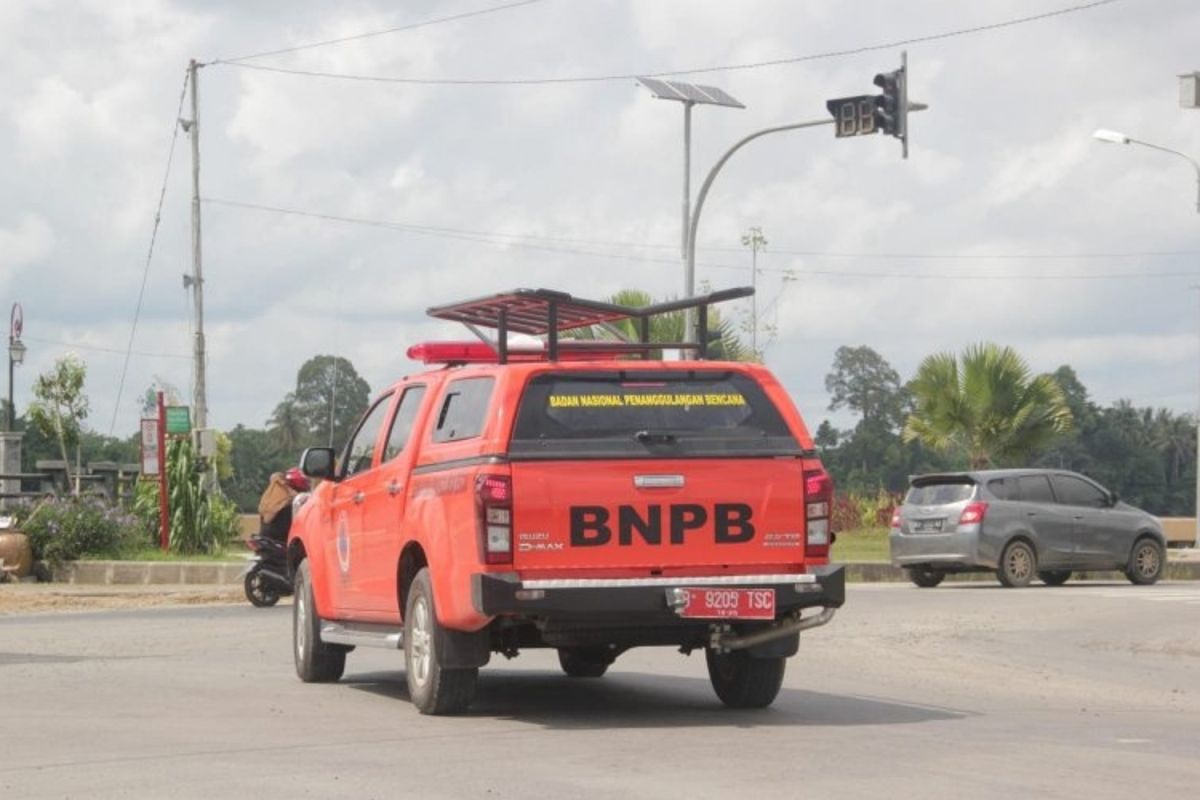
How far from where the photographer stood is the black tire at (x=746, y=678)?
497 inches

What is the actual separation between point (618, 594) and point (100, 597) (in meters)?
15.9

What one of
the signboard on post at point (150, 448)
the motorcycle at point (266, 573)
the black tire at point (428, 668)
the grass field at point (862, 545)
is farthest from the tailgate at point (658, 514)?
the grass field at point (862, 545)

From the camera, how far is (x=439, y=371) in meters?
13.1

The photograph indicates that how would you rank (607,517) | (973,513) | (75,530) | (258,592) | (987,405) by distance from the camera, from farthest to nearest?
(987,405)
(75,530)
(973,513)
(258,592)
(607,517)

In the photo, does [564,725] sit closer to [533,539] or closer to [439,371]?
[533,539]

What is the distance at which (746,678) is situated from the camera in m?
12.7

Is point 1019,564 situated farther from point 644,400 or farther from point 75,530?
point 644,400

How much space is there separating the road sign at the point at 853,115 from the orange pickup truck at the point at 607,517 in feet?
55.1

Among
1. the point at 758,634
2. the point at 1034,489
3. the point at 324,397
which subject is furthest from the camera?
the point at 324,397

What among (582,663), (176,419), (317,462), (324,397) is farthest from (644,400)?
(324,397)

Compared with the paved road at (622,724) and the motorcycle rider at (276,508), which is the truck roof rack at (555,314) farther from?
the motorcycle rider at (276,508)

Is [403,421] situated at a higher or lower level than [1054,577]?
higher

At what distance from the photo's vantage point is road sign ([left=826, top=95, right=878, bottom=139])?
29.0 m

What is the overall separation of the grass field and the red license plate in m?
23.6
